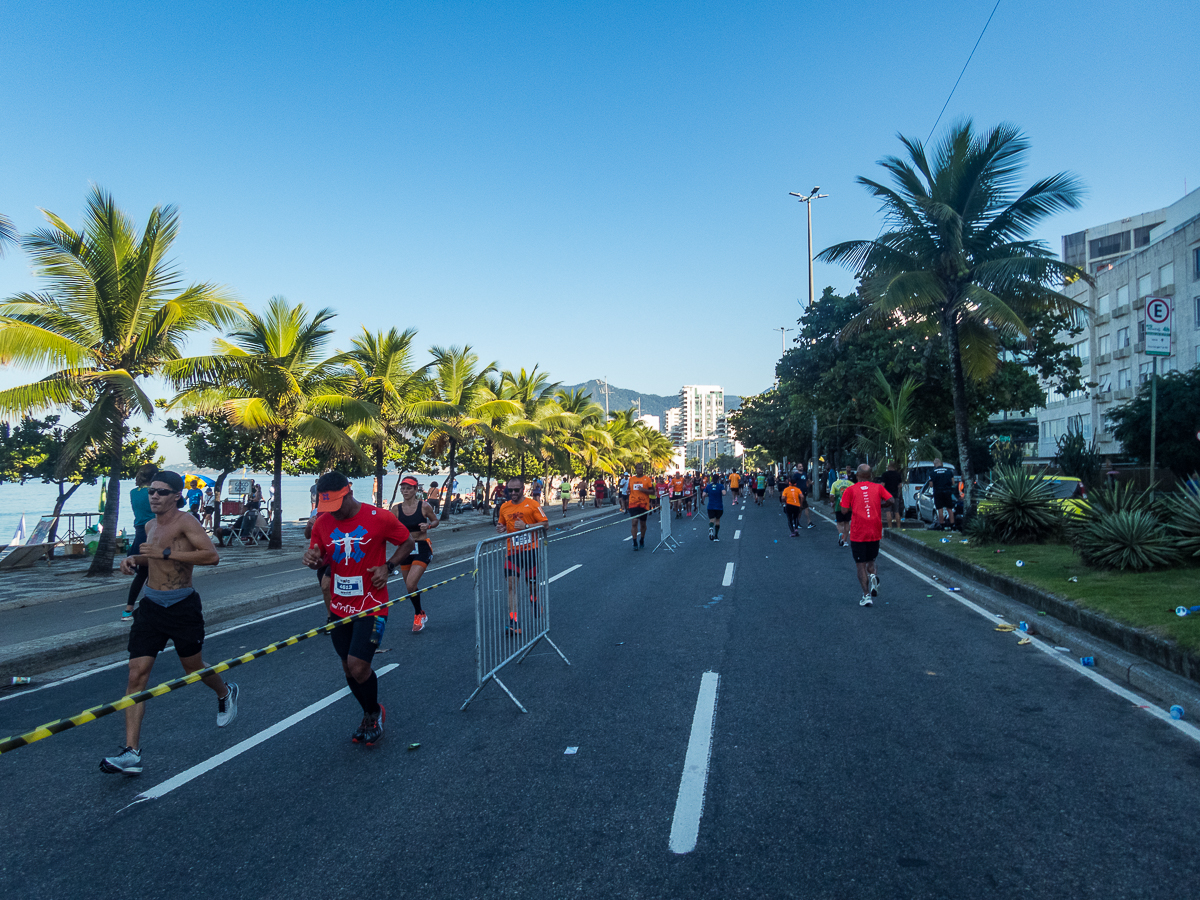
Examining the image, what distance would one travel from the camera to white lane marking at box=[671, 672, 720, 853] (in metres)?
3.87

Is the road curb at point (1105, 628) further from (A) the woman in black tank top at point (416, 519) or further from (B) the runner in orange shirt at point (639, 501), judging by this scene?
(B) the runner in orange shirt at point (639, 501)

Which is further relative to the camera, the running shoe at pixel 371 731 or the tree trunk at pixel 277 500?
the tree trunk at pixel 277 500

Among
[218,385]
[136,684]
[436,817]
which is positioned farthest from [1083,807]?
[218,385]

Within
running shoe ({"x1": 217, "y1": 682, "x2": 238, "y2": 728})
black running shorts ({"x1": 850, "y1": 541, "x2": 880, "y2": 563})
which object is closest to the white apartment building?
black running shorts ({"x1": 850, "y1": 541, "x2": 880, "y2": 563})

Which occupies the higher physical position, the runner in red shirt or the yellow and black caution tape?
the runner in red shirt

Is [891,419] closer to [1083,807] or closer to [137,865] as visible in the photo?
[1083,807]

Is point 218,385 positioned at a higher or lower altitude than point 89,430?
higher

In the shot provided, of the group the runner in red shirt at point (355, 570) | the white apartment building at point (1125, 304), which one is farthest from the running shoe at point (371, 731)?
the white apartment building at point (1125, 304)

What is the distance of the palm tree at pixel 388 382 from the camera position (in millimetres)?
26953

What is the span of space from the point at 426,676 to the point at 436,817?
3091 mm

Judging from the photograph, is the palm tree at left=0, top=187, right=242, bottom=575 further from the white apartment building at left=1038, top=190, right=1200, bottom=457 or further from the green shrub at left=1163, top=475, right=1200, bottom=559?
the white apartment building at left=1038, top=190, right=1200, bottom=457

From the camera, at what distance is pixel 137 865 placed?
12.3 ft

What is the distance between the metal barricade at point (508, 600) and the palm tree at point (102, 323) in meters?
10.9

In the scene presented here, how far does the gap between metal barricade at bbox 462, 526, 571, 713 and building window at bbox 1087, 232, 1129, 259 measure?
219 feet
